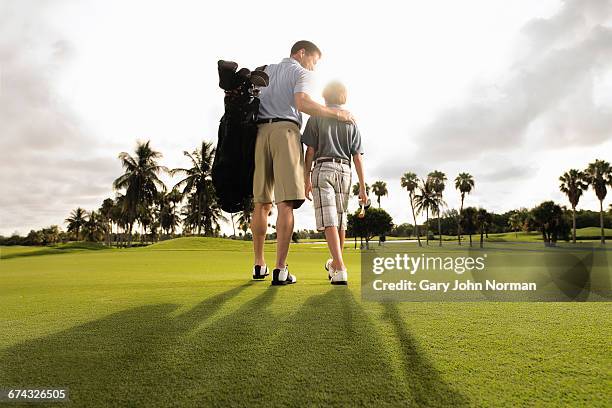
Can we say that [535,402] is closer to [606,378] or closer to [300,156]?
[606,378]

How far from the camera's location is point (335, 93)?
5.06 metres

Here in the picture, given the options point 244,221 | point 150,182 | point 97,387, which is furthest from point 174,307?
point 244,221

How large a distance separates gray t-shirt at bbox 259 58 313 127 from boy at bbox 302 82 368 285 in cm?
36

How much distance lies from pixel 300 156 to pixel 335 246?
1.06 m

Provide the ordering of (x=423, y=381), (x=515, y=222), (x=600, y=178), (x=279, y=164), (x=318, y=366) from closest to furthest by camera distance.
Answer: (x=423, y=381) < (x=318, y=366) < (x=279, y=164) < (x=600, y=178) < (x=515, y=222)

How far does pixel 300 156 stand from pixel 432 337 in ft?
9.19

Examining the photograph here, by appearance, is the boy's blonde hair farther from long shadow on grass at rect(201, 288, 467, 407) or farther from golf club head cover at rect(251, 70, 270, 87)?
long shadow on grass at rect(201, 288, 467, 407)

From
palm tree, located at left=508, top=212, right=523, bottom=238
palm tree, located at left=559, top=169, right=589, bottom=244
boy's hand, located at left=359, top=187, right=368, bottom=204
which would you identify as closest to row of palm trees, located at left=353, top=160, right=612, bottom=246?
palm tree, located at left=559, top=169, right=589, bottom=244

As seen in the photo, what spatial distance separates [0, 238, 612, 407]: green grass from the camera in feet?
5.10

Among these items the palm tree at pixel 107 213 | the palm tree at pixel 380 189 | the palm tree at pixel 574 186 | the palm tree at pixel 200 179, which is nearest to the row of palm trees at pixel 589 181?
the palm tree at pixel 574 186

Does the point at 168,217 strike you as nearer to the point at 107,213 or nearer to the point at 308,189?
the point at 107,213

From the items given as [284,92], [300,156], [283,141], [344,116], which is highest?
[284,92]

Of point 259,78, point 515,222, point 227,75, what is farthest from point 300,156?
point 515,222

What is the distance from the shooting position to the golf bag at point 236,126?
453 centimetres
